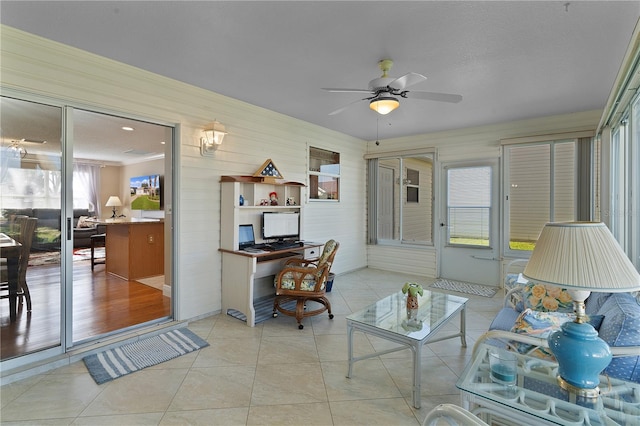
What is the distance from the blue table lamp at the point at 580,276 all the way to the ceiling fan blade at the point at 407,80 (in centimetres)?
154

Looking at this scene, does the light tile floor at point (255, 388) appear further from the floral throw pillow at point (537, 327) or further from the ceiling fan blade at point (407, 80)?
the ceiling fan blade at point (407, 80)

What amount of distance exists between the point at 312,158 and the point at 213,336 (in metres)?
3.21

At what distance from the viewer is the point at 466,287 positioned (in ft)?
16.6

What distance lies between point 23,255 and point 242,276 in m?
1.94

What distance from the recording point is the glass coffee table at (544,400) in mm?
1191

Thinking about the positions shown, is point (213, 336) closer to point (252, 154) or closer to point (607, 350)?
point (252, 154)

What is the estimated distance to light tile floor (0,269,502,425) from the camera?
78.7 inches

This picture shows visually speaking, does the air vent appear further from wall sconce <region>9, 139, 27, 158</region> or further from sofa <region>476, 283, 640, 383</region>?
sofa <region>476, 283, 640, 383</region>

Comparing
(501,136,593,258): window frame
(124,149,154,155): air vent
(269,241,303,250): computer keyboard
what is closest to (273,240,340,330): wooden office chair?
(269,241,303,250): computer keyboard

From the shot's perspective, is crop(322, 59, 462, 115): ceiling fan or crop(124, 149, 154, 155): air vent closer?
crop(322, 59, 462, 115): ceiling fan

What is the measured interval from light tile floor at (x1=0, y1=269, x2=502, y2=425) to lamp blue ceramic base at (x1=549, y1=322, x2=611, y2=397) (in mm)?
1035

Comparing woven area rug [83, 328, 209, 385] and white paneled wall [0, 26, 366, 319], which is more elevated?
white paneled wall [0, 26, 366, 319]

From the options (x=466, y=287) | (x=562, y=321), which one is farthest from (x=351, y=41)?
(x=466, y=287)

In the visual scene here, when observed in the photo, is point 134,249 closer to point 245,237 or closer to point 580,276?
point 245,237
